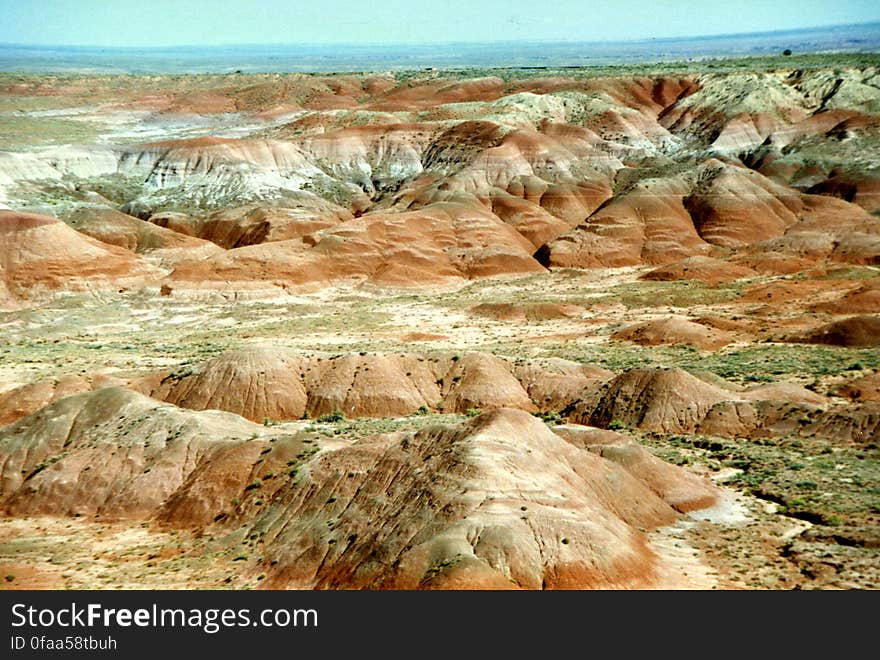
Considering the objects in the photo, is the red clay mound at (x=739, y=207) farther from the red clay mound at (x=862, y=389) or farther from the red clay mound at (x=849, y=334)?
the red clay mound at (x=862, y=389)

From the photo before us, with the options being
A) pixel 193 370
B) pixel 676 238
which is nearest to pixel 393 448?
pixel 193 370

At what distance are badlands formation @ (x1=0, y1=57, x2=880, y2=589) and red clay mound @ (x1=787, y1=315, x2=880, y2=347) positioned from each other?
0.25 metres

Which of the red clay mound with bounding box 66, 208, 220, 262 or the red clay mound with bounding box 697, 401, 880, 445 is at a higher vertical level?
the red clay mound with bounding box 697, 401, 880, 445

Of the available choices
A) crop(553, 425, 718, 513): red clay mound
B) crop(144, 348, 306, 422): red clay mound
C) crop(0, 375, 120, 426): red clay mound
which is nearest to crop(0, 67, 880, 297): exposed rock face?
crop(0, 375, 120, 426): red clay mound

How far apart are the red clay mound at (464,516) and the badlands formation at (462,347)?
12 cm

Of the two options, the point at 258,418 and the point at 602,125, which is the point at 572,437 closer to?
the point at 258,418

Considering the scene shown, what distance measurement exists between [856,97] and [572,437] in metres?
113

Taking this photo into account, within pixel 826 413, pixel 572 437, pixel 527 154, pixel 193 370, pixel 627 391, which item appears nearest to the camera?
pixel 572 437

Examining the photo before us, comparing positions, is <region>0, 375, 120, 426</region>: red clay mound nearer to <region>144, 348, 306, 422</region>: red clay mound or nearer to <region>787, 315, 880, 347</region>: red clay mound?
<region>144, 348, 306, 422</region>: red clay mound

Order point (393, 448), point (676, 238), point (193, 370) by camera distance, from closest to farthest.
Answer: point (393, 448), point (193, 370), point (676, 238)

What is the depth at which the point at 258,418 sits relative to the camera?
47.5 meters

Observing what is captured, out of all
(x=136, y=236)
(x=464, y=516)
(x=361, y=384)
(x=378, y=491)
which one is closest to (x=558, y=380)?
(x=361, y=384)

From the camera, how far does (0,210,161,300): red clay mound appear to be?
78250 millimetres

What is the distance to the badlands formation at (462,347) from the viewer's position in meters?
29.2
